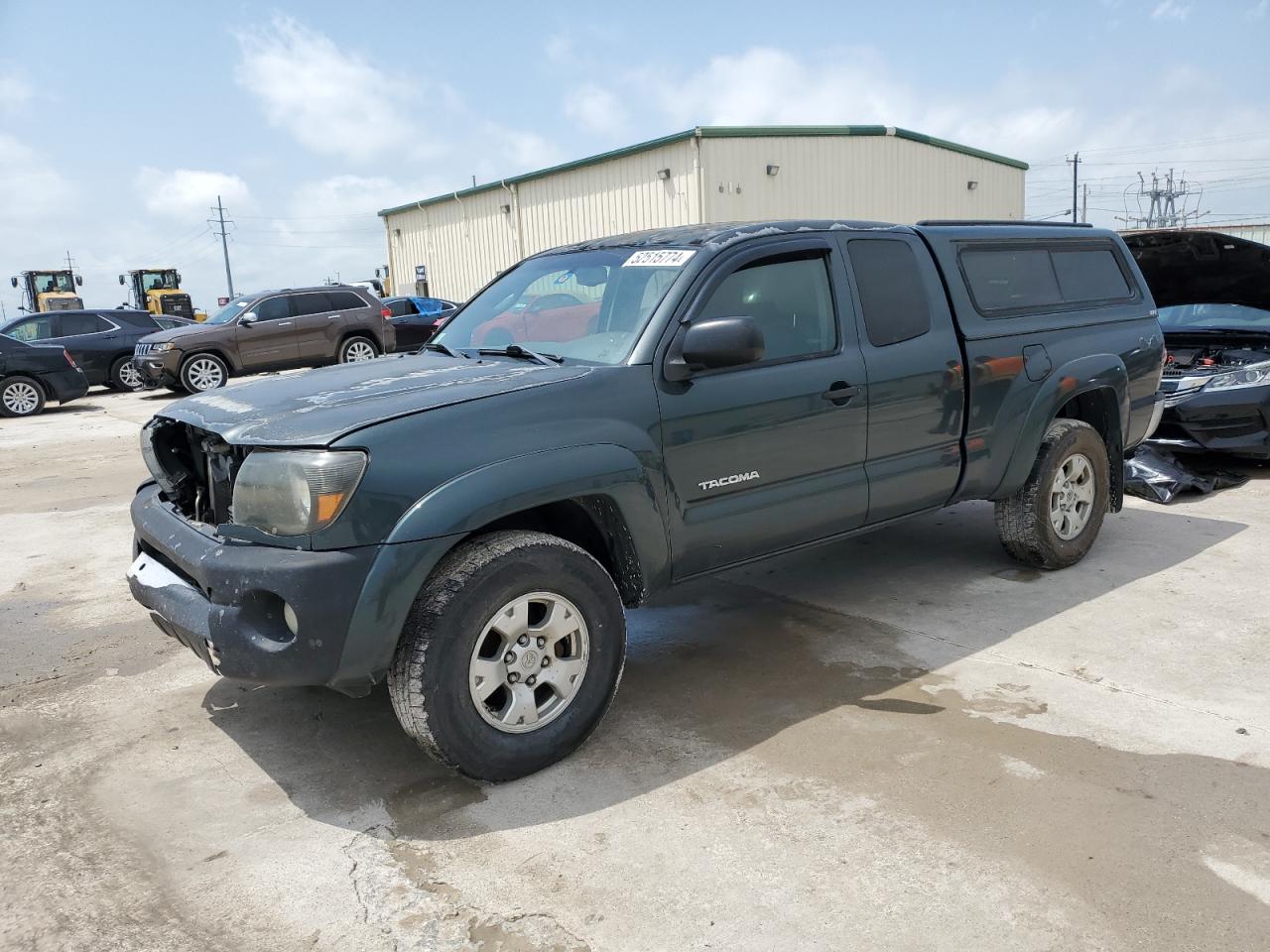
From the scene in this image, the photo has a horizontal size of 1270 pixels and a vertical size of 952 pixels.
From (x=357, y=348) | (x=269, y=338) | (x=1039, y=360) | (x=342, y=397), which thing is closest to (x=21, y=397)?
(x=269, y=338)

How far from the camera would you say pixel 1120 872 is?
2.67m

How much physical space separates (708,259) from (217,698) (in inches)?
106

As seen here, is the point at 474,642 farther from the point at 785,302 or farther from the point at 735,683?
the point at 785,302

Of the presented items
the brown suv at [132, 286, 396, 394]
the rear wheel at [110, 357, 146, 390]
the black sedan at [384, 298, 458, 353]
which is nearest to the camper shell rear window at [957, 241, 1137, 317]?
the brown suv at [132, 286, 396, 394]

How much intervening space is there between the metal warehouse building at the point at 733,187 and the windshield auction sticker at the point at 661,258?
49.5ft

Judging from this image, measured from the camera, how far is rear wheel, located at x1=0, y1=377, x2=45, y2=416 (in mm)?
15219

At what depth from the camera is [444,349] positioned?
4.33 metres

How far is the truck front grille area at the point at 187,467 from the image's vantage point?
134 inches

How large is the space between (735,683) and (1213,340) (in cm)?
633

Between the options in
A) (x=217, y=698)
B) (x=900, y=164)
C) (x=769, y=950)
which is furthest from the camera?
(x=900, y=164)

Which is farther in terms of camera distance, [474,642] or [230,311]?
[230,311]

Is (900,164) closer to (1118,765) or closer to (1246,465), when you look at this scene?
(1246,465)

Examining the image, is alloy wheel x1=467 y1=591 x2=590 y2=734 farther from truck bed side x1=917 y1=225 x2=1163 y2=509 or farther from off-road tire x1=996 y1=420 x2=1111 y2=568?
off-road tire x1=996 y1=420 x2=1111 y2=568

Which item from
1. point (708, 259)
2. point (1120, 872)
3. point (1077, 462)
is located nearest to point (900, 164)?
point (1077, 462)
